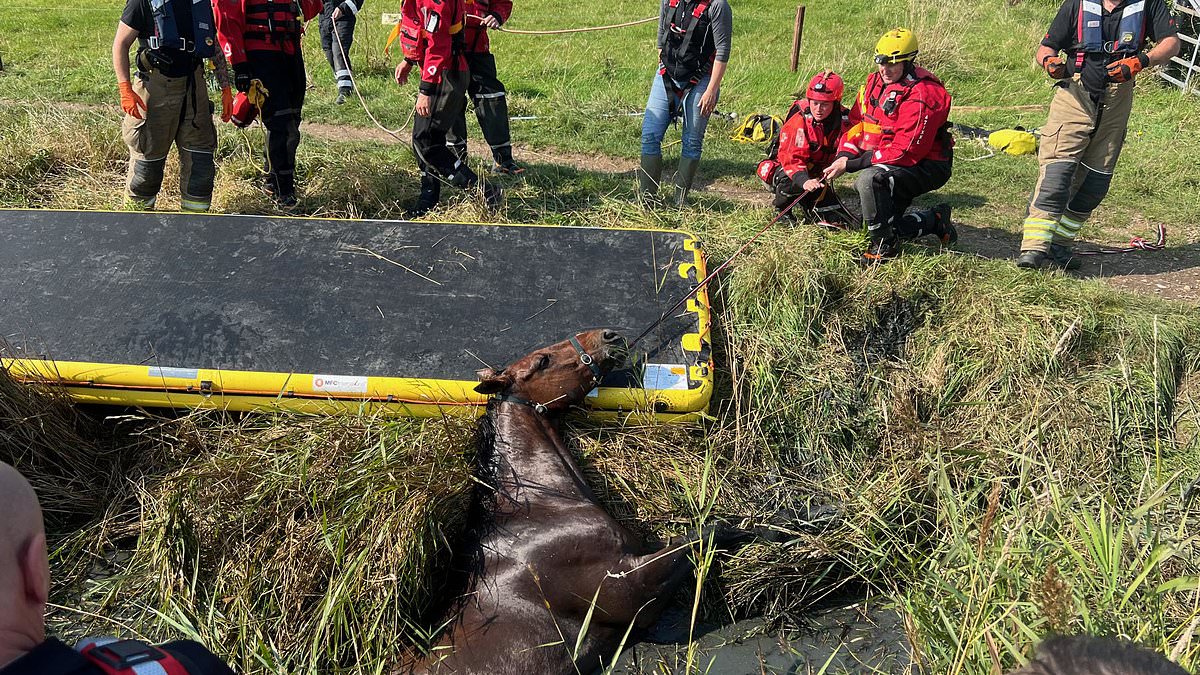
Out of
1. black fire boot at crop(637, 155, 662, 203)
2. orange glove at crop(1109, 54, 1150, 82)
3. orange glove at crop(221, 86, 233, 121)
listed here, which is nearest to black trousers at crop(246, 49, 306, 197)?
orange glove at crop(221, 86, 233, 121)

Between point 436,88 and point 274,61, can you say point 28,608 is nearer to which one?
point 436,88

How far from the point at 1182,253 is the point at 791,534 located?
171 inches

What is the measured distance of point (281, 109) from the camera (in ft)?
18.6

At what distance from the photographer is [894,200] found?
5266 mm

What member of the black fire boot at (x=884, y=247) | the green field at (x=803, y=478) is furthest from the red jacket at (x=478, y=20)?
the black fire boot at (x=884, y=247)

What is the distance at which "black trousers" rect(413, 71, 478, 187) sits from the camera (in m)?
5.66

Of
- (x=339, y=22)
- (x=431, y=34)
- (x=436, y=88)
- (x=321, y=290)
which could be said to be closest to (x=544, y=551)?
(x=321, y=290)

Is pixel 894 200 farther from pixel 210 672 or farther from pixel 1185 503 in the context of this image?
pixel 210 672

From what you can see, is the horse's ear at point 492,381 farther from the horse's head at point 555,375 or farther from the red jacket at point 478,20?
the red jacket at point 478,20

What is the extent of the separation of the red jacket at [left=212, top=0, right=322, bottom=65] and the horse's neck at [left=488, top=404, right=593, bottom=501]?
11.1 ft

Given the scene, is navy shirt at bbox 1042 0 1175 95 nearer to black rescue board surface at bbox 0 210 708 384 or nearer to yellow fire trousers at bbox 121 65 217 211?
black rescue board surface at bbox 0 210 708 384

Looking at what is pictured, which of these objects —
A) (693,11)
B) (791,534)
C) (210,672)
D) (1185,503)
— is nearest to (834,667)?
(791,534)

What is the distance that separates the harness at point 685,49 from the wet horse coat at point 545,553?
3029 millimetres

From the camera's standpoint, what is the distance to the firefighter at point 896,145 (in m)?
5.12
